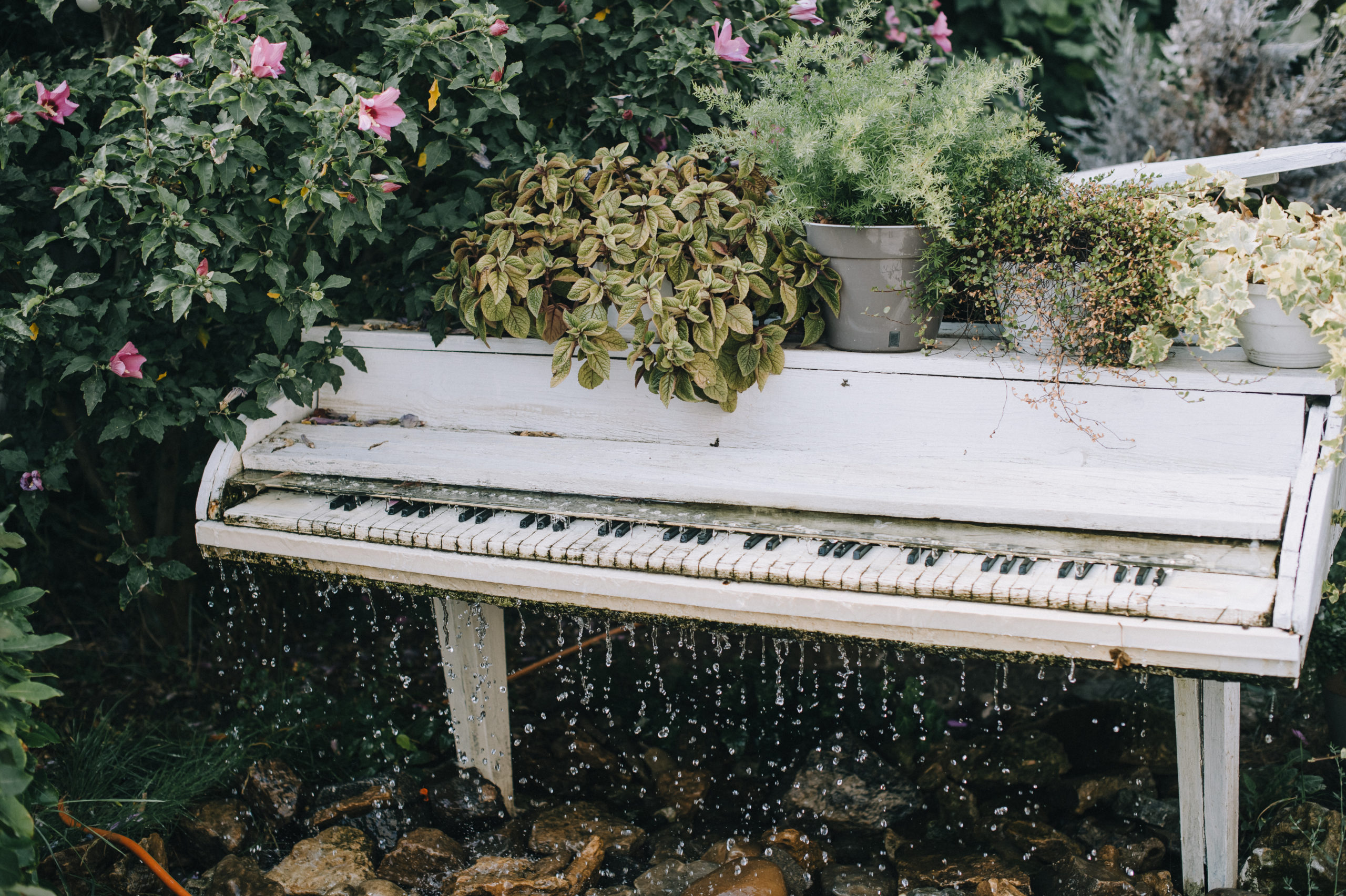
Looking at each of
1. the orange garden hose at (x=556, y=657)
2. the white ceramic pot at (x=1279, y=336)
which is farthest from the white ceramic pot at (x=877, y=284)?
the orange garden hose at (x=556, y=657)

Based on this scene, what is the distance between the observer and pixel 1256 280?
2.09m

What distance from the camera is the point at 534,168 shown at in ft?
9.06

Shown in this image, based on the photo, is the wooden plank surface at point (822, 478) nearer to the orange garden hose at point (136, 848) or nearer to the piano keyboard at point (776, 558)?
the piano keyboard at point (776, 558)

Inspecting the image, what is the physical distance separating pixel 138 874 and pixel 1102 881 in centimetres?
237

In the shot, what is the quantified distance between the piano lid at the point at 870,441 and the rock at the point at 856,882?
1032 millimetres

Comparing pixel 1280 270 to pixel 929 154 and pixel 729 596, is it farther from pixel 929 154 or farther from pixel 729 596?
pixel 729 596

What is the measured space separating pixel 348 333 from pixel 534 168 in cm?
69

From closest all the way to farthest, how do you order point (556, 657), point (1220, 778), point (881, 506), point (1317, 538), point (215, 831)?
point (1317, 538), point (881, 506), point (1220, 778), point (215, 831), point (556, 657)

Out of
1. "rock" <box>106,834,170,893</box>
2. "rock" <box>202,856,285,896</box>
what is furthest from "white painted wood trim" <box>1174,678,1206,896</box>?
"rock" <box>106,834,170,893</box>

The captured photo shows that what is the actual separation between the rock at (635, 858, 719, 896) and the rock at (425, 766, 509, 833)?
21.7 inches

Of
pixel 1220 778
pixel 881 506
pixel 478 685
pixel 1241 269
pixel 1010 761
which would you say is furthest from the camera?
pixel 1010 761

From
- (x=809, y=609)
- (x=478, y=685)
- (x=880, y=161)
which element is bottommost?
(x=478, y=685)

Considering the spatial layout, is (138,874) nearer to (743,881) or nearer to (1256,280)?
(743,881)

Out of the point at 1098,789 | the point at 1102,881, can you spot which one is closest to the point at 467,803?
the point at 1102,881
